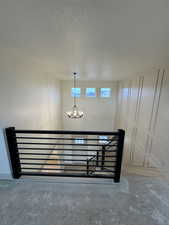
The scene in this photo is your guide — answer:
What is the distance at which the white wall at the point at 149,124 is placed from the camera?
2.40 meters

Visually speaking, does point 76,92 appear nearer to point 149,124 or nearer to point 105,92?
point 105,92

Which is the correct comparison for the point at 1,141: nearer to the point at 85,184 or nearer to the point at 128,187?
the point at 85,184

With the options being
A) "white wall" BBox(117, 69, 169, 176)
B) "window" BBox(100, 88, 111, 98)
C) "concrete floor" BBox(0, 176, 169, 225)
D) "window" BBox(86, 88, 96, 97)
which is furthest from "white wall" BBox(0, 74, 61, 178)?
"window" BBox(100, 88, 111, 98)

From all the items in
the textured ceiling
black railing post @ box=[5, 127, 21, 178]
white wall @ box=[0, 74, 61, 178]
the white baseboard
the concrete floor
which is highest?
the textured ceiling

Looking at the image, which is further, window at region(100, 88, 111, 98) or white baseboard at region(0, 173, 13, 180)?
window at region(100, 88, 111, 98)

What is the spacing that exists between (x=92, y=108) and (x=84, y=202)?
5346 millimetres

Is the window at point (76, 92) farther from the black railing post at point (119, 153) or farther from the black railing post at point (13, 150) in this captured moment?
the black railing post at point (119, 153)

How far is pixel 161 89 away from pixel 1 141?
3365 millimetres

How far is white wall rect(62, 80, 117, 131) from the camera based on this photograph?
6.14 meters

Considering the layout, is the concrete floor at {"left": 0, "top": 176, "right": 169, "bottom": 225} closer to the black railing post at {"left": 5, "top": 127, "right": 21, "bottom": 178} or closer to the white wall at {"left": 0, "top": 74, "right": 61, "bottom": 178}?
the black railing post at {"left": 5, "top": 127, "right": 21, "bottom": 178}

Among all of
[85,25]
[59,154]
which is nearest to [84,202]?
[59,154]

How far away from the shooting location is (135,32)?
1145mm

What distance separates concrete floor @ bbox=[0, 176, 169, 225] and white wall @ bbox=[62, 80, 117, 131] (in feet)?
16.0

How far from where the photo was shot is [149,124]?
2.92 metres
